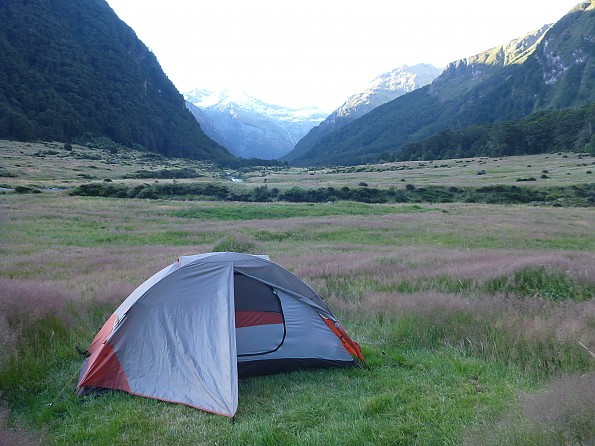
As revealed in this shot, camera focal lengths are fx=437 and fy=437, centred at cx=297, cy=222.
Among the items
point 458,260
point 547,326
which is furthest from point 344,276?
point 547,326

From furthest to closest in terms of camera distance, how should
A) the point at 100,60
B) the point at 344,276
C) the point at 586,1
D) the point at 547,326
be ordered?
the point at 586,1
the point at 100,60
the point at 344,276
the point at 547,326

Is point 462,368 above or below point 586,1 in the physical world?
below

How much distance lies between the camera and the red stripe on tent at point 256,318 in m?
7.75

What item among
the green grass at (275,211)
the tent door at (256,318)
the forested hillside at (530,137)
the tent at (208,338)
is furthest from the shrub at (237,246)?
the forested hillside at (530,137)

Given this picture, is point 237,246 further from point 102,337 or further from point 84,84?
point 84,84

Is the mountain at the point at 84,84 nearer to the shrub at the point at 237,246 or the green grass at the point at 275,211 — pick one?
the green grass at the point at 275,211

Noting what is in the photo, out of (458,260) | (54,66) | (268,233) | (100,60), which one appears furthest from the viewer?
(100,60)

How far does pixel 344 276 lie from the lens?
12.3 meters

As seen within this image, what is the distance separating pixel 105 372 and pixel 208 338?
1570 mm

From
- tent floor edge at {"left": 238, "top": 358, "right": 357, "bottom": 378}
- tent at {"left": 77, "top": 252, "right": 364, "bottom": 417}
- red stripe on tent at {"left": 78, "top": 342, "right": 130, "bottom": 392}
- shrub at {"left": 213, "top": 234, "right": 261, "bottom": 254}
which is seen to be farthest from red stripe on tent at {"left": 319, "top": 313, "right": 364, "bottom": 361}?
shrub at {"left": 213, "top": 234, "right": 261, "bottom": 254}

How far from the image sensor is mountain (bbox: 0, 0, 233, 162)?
118125mm

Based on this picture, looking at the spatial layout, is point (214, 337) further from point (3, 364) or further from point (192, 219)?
point (192, 219)

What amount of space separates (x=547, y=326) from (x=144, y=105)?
6729 inches

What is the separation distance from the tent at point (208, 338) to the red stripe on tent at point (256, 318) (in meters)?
0.02
